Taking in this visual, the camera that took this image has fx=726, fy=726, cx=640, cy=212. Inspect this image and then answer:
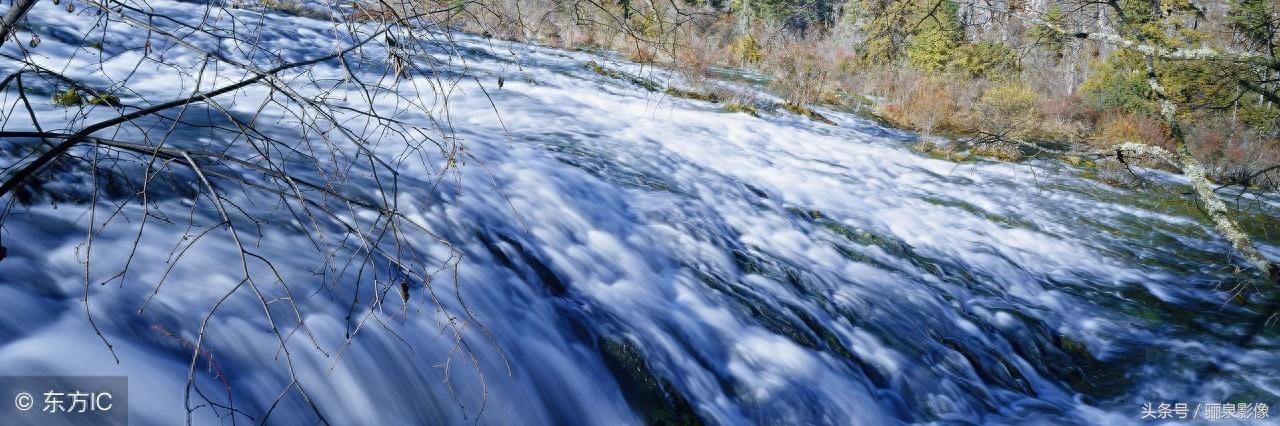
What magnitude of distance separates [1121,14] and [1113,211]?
5135 mm

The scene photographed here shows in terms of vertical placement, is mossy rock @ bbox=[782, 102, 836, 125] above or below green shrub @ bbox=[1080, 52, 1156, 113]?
below

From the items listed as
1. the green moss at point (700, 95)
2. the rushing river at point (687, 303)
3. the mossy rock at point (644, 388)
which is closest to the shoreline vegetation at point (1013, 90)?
the green moss at point (700, 95)

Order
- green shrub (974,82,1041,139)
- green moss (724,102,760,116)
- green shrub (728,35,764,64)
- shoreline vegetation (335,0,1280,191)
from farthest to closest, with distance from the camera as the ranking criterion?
green shrub (728,35,764,64) → green shrub (974,82,1041,139) → green moss (724,102,760,116) → shoreline vegetation (335,0,1280,191)

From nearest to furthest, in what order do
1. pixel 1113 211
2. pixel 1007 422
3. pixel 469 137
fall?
pixel 1007 422 → pixel 469 137 → pixel 1113 211

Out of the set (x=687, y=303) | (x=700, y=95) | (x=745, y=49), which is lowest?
(x=700, y=95)

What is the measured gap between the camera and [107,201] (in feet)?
10.5

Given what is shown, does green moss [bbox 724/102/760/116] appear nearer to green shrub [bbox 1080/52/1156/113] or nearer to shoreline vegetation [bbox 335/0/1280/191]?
shoreline vegetation [bbox 335/0/1280/191]

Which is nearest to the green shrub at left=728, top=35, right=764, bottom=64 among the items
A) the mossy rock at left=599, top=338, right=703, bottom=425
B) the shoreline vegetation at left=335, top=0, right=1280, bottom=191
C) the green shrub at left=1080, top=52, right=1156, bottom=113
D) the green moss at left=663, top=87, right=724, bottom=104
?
the shoreline vegetation at left=335, top=0, right=1280, bottom=191

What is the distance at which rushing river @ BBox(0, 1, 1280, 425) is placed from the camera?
2451 mm

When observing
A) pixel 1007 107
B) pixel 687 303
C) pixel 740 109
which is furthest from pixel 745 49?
pixel 687 303

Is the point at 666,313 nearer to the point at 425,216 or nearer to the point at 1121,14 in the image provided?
the point at 425,216

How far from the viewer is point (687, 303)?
4105 millimetres

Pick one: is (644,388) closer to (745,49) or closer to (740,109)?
(740,109)

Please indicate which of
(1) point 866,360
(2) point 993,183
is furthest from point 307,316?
(2) point 993,183
